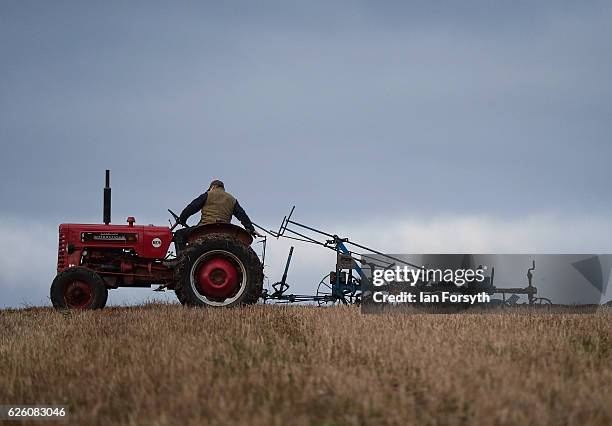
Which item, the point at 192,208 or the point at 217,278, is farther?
the point at 192,208

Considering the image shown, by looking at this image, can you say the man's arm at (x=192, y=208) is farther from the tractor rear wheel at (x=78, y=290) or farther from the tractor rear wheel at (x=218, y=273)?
the tractor rear wheel at (x=78, y=290)

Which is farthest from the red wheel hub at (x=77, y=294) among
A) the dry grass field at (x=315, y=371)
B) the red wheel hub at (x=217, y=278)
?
the dry grass field at (x=315, y=371)

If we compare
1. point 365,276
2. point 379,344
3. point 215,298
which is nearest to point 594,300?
point 365,276

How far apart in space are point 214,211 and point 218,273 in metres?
1.11

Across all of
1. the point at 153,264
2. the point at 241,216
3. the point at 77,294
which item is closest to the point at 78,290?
A: the point at 77,294

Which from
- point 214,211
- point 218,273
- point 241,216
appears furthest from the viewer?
point 241,216

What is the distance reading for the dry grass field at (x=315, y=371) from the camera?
5.54 metres

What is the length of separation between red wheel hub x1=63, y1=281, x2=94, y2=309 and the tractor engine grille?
74 centimetres

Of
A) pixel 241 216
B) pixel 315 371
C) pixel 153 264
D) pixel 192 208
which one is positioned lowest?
pixel 315 371

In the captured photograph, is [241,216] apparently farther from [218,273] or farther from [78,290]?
[78,290]

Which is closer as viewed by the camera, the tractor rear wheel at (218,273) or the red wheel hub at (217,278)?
the tractor rear wheel at (218,273)

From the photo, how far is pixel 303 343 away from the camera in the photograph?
28.0 ft

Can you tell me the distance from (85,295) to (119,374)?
6.57 meters

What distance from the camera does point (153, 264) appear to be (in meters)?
13.7
